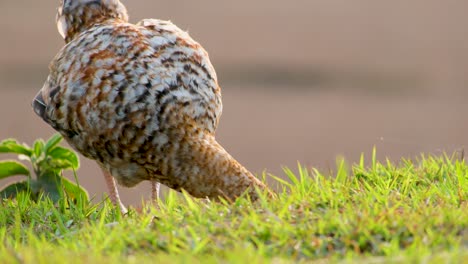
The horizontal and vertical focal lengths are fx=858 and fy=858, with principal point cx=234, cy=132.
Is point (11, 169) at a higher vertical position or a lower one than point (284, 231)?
lower

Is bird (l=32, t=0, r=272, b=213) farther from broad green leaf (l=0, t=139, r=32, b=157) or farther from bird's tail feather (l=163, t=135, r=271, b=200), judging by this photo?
broad green leaf (l=0, t=139, r=32, b=157)

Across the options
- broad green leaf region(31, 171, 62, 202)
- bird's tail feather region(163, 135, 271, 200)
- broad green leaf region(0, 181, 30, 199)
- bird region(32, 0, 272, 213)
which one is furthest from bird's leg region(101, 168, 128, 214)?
bird's tail feather region(163, 135, 271, 200)

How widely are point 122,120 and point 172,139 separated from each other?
14.5 inches

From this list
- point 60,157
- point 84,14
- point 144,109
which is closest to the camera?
point 144,109

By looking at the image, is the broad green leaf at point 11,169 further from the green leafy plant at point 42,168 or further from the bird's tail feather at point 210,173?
the bird's tail feather at point 210,173

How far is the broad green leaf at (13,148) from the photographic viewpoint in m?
6.62

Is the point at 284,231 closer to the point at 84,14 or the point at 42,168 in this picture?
the point at 42,168

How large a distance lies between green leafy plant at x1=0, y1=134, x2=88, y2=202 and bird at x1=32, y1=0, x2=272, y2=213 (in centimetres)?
43

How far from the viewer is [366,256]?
3957 mm

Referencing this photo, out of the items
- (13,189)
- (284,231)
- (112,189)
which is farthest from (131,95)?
(284,231)

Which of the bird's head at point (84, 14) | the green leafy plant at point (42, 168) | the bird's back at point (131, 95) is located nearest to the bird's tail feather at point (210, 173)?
the bird's back at point (131, 95)

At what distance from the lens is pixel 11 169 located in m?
6.68

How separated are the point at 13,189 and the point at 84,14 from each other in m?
1.49

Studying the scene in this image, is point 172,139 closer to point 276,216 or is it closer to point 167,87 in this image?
point 167,87
